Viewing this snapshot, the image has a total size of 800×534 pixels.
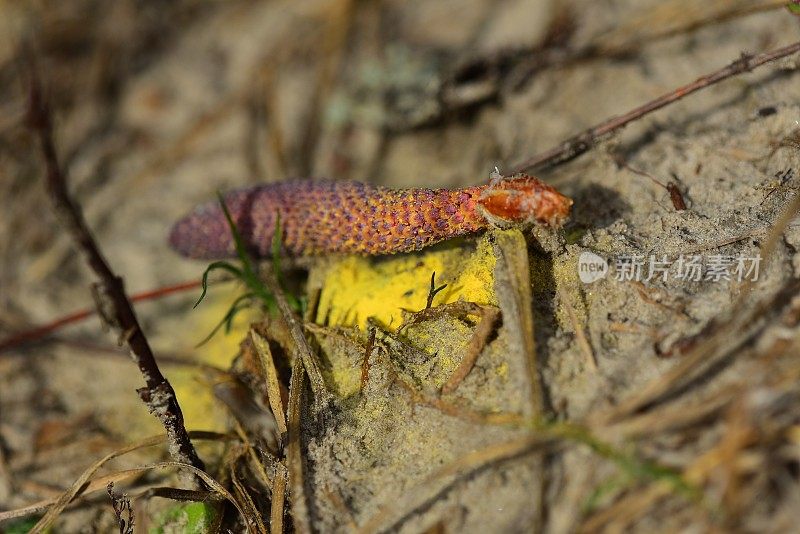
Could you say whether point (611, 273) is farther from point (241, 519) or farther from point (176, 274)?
point (176, 274)

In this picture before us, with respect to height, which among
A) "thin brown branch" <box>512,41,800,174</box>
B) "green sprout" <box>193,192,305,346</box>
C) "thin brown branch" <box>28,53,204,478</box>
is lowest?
"thin brown branch" <box>28,53,204,478</box>

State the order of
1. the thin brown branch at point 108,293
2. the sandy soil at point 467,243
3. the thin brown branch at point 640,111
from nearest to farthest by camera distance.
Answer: the thin brown branch at point 108,293 → the sandy soil at point 467,243 → the thin brown branch at point 640,111

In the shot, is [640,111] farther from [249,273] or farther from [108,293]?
[108,293]

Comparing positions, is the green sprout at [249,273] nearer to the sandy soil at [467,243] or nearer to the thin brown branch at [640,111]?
the sandy soil at [467,243]

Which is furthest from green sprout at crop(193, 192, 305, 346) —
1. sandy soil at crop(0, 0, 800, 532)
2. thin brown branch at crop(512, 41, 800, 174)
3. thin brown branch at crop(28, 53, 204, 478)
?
thin brown branch at crop(512, 41, 800, 174)

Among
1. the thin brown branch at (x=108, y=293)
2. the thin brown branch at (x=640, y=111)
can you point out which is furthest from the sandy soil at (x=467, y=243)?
the thin brown branch at (x=108, y=293)

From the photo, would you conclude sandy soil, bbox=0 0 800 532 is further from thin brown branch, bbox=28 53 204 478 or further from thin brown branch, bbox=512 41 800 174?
thin brown branch, bbox=28 53 204 478
